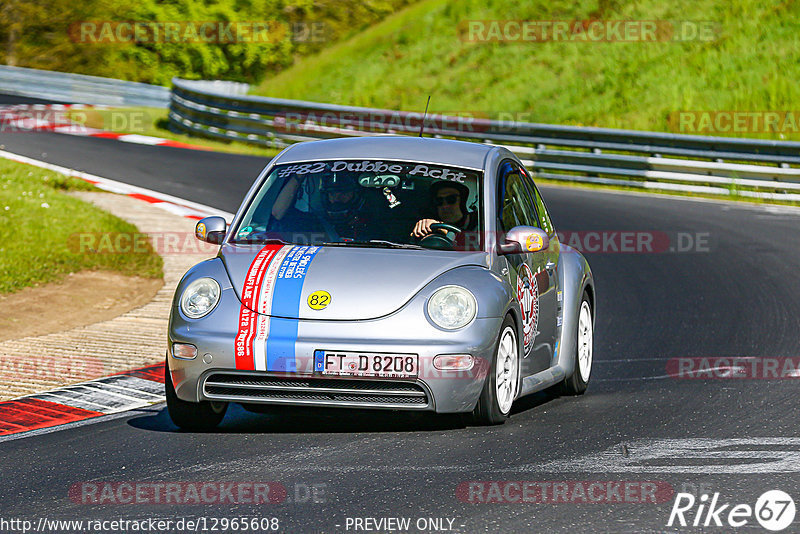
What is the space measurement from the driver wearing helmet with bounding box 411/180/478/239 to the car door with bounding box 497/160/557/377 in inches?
7.6

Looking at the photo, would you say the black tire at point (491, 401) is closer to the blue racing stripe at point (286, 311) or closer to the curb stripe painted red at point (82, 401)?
the blue racing stripe at point (286, 311)

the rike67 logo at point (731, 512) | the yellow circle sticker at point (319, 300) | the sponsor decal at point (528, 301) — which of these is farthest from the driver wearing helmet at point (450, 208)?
the rike67 logo at point (731, 512)

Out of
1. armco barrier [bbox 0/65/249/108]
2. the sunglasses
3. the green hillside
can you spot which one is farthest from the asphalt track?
armco barrier [bbox 0/65/249/108]

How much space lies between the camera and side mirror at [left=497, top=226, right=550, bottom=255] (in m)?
7.20

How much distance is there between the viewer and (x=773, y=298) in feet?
39.5

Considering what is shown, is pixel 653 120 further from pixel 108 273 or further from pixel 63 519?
pixel 63 519

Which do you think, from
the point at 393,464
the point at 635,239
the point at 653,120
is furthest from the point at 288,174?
the point at 653,120

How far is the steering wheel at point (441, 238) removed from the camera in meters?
7.21

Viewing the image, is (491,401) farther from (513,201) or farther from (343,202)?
(513,201)

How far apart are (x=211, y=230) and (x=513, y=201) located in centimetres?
187

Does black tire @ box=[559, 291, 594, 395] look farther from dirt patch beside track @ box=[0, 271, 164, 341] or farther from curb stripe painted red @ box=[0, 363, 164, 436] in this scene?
dirt patch beside track @ box=[0, 271, 164, 341]

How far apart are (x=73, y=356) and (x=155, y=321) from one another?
149 centimetres

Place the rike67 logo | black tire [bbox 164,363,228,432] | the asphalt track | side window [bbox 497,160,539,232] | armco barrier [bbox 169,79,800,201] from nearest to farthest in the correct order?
the rike67 logo < the asphalt track < black tire [bbox 164,363,228,432] < side window [bbox 497,160,539,232] < armco barrier [bbox 169,79,800,201]

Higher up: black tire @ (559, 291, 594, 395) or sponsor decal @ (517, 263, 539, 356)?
sponsor decal @ (517, 263, 539, 356)
